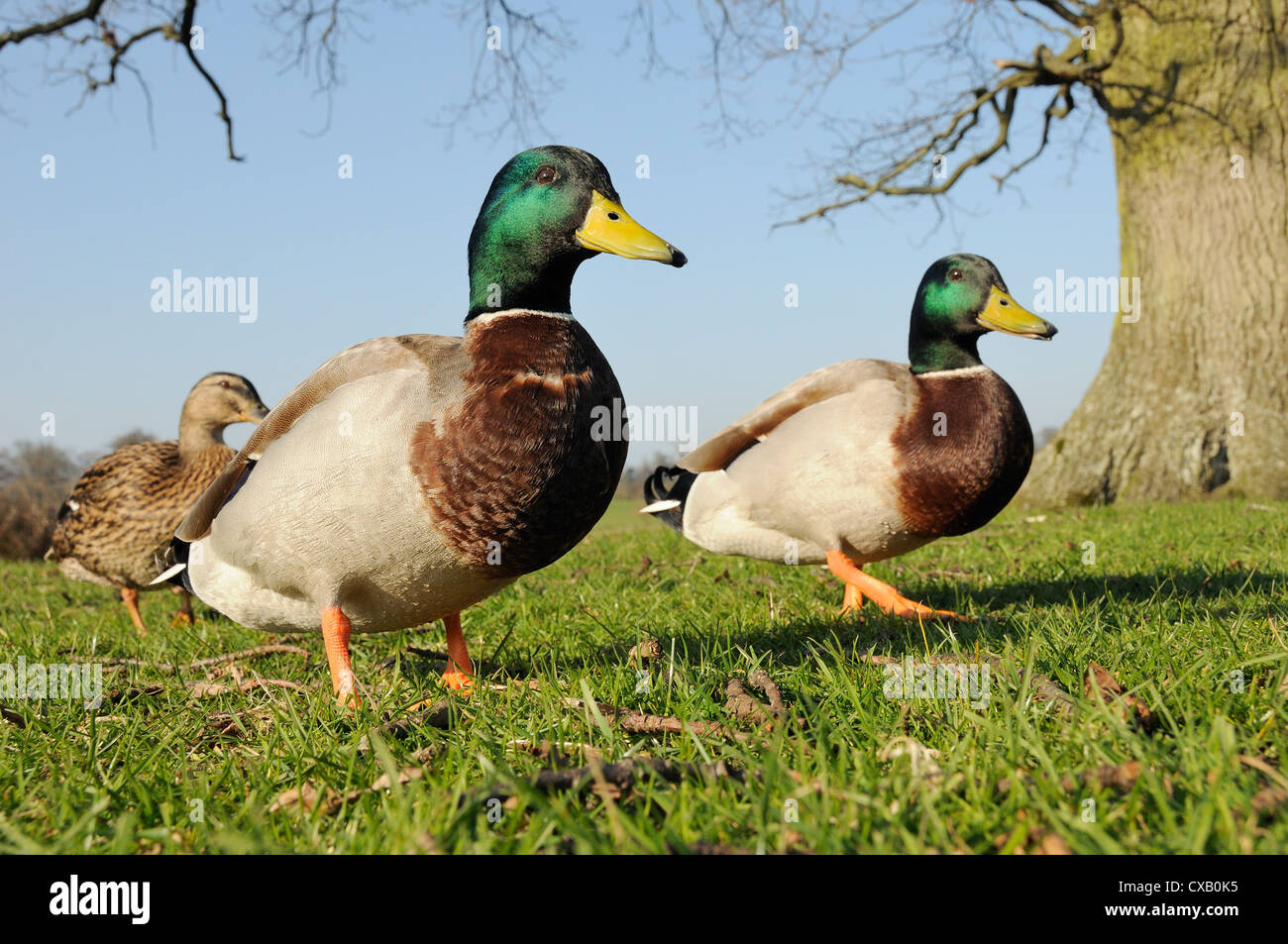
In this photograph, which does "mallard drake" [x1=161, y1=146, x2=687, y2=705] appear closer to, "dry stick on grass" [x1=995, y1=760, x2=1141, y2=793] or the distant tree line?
"dry stick on grass" [x1=995, y1=760, x2=1141, y2=793]

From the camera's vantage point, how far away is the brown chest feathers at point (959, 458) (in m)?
4.34

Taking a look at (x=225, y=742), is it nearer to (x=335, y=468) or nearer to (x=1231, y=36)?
(x=335, y=468)

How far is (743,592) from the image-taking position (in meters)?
4.98

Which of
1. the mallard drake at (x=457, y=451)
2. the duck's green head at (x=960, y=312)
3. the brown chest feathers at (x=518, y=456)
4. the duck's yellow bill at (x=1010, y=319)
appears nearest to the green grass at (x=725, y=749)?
the mallard drake at (x=457, y=451)

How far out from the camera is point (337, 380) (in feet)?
10.2

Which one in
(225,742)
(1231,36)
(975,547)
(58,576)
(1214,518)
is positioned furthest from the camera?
(1231,36)

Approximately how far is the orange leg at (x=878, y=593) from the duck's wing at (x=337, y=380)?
2.11m

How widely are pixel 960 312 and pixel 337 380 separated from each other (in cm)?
331

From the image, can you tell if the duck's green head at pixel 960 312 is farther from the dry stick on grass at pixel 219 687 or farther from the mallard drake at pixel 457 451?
the dry stick on grass at pixel 219 687

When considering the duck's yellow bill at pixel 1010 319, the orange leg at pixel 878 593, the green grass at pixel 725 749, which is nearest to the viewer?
the green grass at pixel 725 749

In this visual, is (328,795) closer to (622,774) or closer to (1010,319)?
(622,774)

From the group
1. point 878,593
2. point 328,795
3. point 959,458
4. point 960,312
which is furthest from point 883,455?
point 328,795

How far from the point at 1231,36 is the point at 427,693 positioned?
36.9 feet
